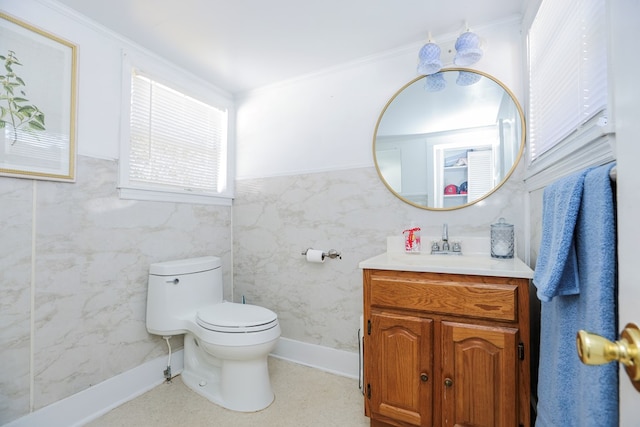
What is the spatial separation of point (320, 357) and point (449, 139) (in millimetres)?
1703

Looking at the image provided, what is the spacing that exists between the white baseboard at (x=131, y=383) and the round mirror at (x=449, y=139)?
1.22m

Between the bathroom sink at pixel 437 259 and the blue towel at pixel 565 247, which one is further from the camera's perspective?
the bathroom sink at pixel 437 259

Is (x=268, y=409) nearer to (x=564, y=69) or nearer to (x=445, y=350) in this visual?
(x=445, y=350)

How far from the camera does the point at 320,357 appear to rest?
7.04 feet

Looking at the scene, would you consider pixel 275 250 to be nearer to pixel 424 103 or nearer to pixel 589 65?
pixel 424 103

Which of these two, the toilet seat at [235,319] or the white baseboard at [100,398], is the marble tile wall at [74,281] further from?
the toilet seat at [235,319]

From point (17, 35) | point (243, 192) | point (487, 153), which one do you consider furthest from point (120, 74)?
point (487, 153)

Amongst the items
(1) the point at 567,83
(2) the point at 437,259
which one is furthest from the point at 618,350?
(2) the point at 437,259

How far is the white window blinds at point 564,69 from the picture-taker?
87 cm

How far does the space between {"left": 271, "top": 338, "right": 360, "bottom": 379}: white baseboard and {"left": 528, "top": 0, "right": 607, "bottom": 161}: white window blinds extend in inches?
65.0

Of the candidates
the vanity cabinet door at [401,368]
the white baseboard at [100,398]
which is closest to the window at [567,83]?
the vanity cabinet door at [401,368]

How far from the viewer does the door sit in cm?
36

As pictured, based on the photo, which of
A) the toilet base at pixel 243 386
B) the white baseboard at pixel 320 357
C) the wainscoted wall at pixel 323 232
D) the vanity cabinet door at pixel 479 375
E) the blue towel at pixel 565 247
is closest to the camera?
the blue towel at pixel 565 247

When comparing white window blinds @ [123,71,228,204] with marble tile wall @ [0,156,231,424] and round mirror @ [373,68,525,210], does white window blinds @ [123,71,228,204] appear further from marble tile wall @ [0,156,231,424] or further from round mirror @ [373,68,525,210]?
round mirror @ [373,68,525,210]
